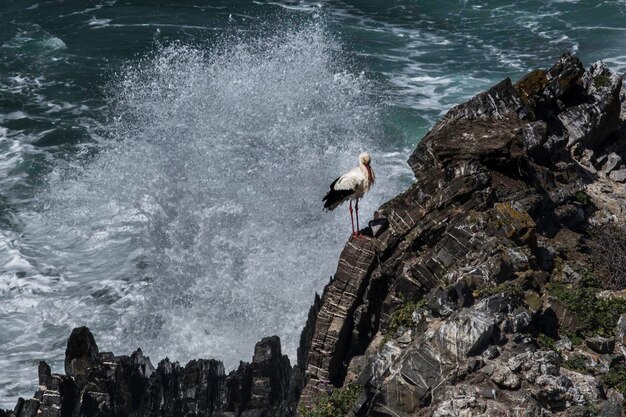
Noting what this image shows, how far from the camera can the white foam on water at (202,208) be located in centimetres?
3547

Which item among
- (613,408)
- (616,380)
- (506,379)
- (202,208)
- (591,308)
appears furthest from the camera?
(202,208)

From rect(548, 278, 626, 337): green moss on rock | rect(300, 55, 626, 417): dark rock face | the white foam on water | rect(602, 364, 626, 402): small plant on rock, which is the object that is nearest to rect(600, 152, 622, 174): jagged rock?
rect(300, 55, 626, 417): dark rock face

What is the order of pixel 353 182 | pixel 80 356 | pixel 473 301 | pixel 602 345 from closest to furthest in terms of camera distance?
pixel 602 345
pixel 473 301
pixel 353 182
pixel 80 356

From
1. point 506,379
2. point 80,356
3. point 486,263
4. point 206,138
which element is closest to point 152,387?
point 80,356

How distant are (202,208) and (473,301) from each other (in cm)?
2390

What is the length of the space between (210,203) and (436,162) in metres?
19.8

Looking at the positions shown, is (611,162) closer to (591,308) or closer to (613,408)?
(591,308)

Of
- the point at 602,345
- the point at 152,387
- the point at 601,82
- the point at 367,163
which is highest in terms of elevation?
the point at 601,82

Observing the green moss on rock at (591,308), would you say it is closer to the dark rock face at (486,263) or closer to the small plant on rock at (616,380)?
the dark rock face at (486,263)

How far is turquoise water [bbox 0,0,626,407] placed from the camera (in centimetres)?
3622

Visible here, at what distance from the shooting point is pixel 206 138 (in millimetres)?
48469

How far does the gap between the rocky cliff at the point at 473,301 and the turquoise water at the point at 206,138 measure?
616 cm

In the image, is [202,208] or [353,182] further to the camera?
[202,208]

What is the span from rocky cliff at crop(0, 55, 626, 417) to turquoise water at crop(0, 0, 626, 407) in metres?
6.16
